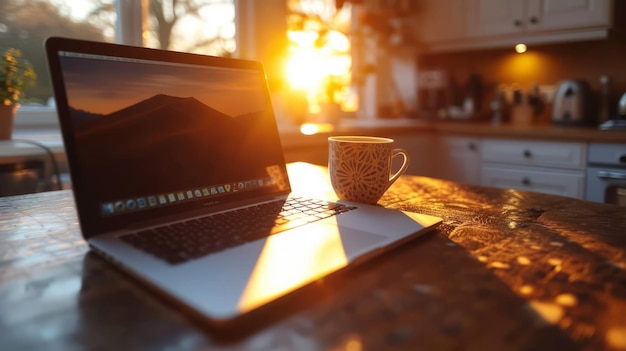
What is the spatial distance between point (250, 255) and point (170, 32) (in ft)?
6.26

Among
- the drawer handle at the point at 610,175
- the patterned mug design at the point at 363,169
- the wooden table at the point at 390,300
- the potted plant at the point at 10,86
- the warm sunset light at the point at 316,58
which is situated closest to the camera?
the wooden table at the point at 390,300

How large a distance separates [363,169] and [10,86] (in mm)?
1373

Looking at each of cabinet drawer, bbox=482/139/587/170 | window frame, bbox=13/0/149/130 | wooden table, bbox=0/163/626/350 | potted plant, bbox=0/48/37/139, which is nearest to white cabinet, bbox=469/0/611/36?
cabinet drawer, bbox=482/139/587/170

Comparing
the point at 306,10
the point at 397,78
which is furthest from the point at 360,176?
the point at 397,78

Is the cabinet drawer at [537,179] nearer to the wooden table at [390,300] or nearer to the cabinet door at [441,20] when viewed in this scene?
the cabinet door at [441,20]

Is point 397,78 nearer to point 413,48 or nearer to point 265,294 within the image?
point 413,48

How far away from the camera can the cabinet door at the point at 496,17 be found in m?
2.54

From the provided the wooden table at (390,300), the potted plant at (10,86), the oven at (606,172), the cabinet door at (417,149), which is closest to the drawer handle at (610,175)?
the oven at (606,172)

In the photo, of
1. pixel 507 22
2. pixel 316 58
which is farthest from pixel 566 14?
pixel 316 58

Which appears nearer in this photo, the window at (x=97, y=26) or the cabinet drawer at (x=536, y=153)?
the window at (x=97, y=26)

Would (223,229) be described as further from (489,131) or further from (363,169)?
(489,131)

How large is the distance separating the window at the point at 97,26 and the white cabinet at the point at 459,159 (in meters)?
1.43

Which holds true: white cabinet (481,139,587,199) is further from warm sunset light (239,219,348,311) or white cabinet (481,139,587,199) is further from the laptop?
warm sunset light (239,219,348,311)

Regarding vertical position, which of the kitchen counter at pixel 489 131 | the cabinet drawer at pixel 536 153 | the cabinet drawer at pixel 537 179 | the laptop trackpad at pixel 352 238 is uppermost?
the laptop trackpad at pixel 352 238
